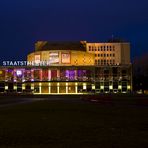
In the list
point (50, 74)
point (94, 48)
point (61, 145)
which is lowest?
point (61, 145)

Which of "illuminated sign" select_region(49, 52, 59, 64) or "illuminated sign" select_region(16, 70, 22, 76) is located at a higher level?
"illuminated sign" select_region(49, 52, 59, 64)

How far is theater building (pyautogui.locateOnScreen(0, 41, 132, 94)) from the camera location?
16575 centimetres

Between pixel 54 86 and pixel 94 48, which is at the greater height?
pixel 94 48

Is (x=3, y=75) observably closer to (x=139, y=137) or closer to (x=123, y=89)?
(x=123, y=89)

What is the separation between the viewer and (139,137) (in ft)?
57.6

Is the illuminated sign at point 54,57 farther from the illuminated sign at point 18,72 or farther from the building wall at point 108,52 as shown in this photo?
the building wall at point 108,52

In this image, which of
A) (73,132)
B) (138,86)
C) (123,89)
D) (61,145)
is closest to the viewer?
(61,145)

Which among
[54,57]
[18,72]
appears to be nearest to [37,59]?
[54,57]

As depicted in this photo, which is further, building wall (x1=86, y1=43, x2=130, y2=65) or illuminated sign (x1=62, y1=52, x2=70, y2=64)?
building wall (x1=86, y1=43, x2=130, y2=65)

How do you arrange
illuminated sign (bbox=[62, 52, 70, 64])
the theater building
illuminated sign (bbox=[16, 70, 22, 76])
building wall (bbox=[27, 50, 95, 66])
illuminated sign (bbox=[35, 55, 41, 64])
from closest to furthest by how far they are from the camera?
1. the theater building
2. illuminated sign (bbox=[16, 70, 22, 76])
3. illuminated sign (bbox=[62, 52, 70, 64])
4. building wall (bbox=[27, 50, 95, 66])
5. illuminated sign (bbox=[35, 55, 41, 64])

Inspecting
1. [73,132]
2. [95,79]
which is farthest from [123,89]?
[73,132]

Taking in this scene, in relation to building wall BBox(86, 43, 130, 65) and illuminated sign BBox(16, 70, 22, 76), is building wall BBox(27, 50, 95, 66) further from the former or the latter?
illuminated sign BBox(16, 70, 22, 76)

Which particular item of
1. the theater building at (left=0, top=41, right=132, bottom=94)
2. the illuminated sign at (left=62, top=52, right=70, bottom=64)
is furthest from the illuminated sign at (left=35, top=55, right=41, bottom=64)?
the illuminated sign at (left=62, top=52, right=70, bottom=64)

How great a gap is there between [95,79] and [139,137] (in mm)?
148810
